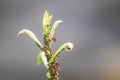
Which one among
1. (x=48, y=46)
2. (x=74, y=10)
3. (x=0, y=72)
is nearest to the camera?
(x=48, y=46)

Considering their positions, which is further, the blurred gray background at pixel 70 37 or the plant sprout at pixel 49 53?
the blurred gray background at pixel 70 37

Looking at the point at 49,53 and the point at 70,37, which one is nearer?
the point at 49,53

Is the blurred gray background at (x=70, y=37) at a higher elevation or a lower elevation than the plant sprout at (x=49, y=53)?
higher

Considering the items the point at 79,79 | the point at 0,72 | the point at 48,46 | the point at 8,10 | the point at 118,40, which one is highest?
the point at 8,10

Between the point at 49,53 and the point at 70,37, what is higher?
the point at 70,37

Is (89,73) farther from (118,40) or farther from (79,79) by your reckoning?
(118,40)

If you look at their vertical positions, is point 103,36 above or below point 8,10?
below

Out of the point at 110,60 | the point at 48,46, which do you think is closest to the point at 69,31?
the point at 110,60

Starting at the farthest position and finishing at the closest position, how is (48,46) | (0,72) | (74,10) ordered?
1. (74,10)
2. (0,72)
3. (48,46)
